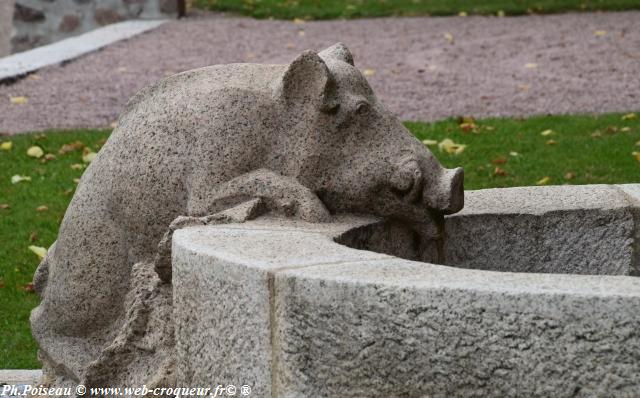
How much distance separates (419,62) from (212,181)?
795 cm

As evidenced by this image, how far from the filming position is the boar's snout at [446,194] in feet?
11.4

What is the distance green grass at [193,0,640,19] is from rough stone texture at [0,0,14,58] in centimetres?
257

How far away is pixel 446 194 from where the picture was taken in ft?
11.3

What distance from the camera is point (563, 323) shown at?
94.8 inches

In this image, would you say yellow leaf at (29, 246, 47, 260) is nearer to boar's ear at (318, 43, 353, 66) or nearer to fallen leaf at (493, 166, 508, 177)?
fallen leaf at (493, 166, 508, 177)

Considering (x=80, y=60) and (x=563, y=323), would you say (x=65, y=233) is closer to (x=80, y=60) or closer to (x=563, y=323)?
(x=563, y=323)

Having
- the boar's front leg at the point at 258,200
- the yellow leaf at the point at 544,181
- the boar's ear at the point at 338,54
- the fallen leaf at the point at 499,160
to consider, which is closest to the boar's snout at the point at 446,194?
the boar's front leg at the point at 258,200

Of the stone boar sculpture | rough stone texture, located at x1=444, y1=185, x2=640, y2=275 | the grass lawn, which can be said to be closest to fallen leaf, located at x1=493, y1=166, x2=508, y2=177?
the grass lawn

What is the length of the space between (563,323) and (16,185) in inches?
231

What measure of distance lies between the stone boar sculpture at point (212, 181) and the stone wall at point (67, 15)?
10902 mm

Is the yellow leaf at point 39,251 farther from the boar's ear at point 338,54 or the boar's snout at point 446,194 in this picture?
the boar's snout at point 446,194

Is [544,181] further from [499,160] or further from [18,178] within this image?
[18,178]

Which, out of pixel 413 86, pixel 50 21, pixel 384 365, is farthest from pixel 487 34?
pixel 384 365

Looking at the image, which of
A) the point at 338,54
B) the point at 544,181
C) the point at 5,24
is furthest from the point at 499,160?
the point at 5,24
